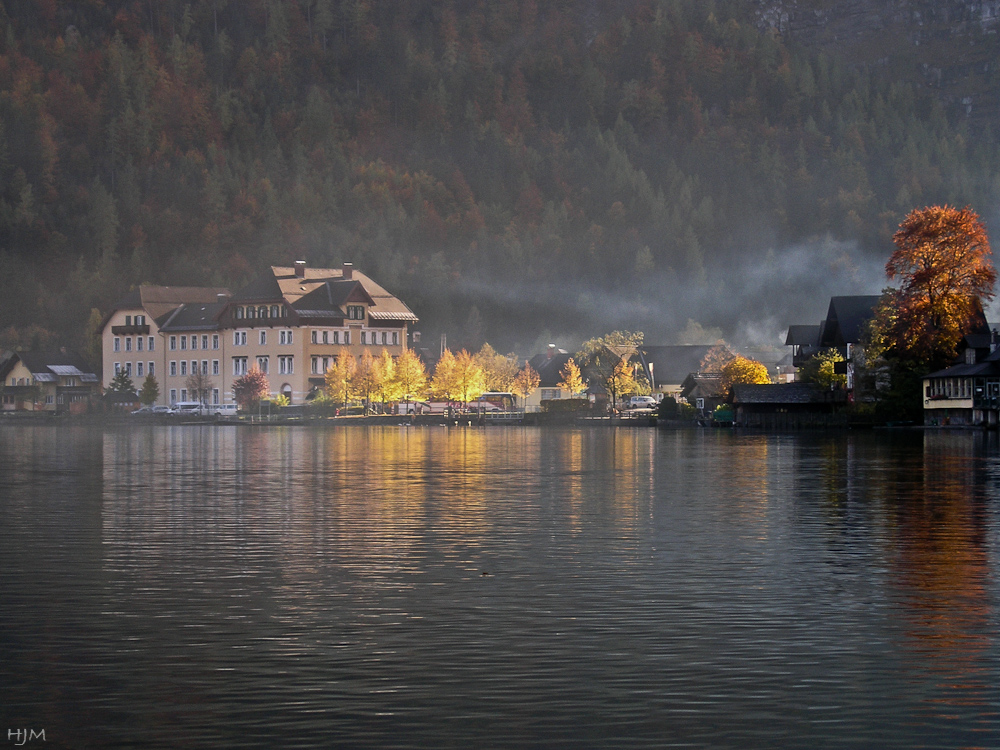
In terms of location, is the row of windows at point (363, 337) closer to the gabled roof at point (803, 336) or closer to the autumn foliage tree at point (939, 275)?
the gabled roof at point (803, 336)

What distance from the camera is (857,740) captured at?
15891mm

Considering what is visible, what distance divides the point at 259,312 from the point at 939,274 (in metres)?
103

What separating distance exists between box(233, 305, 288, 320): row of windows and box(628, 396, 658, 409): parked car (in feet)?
157

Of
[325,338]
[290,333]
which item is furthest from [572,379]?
[290,333]

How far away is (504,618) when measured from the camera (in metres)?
23.3

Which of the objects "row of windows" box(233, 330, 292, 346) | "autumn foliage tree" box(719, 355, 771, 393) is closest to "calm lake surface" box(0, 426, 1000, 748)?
"autumn foliage tree" box(719, 355, 771, 393)

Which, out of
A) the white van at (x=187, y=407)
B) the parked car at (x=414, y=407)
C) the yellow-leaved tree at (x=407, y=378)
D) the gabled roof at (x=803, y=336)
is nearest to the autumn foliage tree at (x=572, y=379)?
the parked car at (x=414, y=407)

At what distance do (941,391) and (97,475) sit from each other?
269ft

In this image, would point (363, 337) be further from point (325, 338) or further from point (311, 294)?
point (311, 294)

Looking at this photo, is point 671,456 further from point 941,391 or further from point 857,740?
point 857,740

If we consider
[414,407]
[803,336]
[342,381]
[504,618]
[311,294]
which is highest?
[311,294]

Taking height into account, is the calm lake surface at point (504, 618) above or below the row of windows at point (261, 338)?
below

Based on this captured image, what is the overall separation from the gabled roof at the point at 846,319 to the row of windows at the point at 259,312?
7388 centimetres

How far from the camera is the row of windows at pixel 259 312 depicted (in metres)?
192
